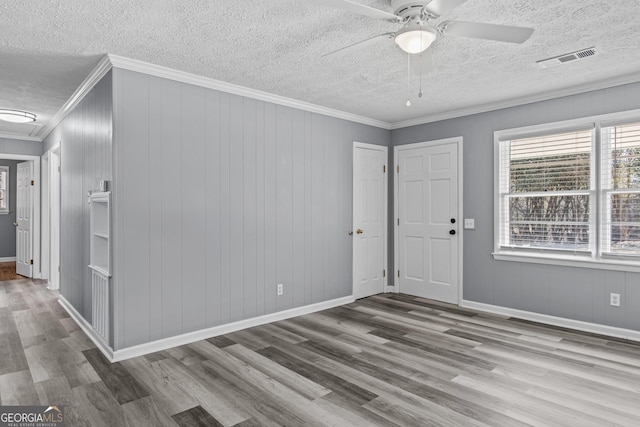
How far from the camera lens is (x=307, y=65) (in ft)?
11.2

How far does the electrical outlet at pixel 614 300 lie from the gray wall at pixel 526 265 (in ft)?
0.13

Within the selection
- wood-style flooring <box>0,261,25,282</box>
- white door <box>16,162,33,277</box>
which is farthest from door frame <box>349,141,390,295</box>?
wood-style flooring <box>0,261,25,282</box>

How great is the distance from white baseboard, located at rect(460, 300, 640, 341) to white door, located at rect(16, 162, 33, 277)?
731 centimetres

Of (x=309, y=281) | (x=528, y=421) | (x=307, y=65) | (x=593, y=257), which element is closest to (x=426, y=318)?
(x=309, y=281)

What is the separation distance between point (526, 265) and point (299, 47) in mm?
3487

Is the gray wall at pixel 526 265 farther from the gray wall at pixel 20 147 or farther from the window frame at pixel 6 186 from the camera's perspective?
the window frame at pixel 6 186

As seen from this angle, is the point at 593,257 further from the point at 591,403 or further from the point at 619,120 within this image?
the point at 591,403

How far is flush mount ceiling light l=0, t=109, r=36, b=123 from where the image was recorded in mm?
4699

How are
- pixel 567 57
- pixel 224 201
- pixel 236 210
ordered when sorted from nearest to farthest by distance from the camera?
1. pixel 567 57
2. pixel 224 201
3. pixel 236 210

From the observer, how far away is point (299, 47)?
3014mm

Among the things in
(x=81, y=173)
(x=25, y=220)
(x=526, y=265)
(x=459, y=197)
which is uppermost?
(x=81, y=173)

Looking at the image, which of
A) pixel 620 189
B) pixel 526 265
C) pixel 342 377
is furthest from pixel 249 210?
pixel 620 189

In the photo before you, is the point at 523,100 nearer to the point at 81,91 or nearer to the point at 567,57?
the point at 567,57

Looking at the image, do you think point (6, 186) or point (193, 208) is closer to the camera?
point (193, 208)
